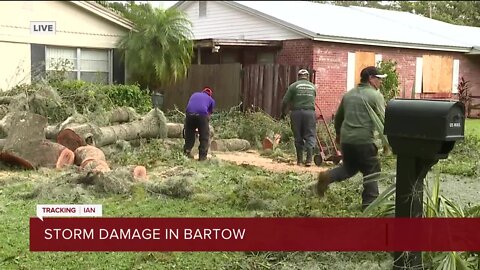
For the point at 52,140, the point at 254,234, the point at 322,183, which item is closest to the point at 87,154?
the point at 52,140

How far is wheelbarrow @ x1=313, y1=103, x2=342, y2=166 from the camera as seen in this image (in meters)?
3.92

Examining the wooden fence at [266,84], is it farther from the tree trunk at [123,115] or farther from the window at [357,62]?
the tree trunk at [123,115]

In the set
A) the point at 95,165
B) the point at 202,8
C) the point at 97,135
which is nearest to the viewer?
the point at 202,8

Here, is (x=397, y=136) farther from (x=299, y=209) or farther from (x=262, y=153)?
(x=262, y=153)

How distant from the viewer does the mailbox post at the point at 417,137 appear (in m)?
2.62

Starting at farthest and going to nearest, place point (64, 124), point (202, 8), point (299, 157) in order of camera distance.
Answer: point (64, 124)
point (202, 8)
point (299, 157)

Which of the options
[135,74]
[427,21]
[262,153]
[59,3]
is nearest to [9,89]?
[59,3]

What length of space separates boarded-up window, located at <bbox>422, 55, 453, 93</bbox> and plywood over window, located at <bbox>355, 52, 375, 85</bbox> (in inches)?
10.5

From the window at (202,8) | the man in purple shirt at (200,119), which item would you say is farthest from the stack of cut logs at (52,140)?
the window at (202,8)

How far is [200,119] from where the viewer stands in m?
5.07

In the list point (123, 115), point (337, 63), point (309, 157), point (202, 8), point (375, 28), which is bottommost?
point (309, 157)

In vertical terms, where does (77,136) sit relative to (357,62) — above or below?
below

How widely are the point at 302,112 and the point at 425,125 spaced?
3.90 ft

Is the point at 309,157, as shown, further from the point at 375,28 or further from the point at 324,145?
the point at 375,28
